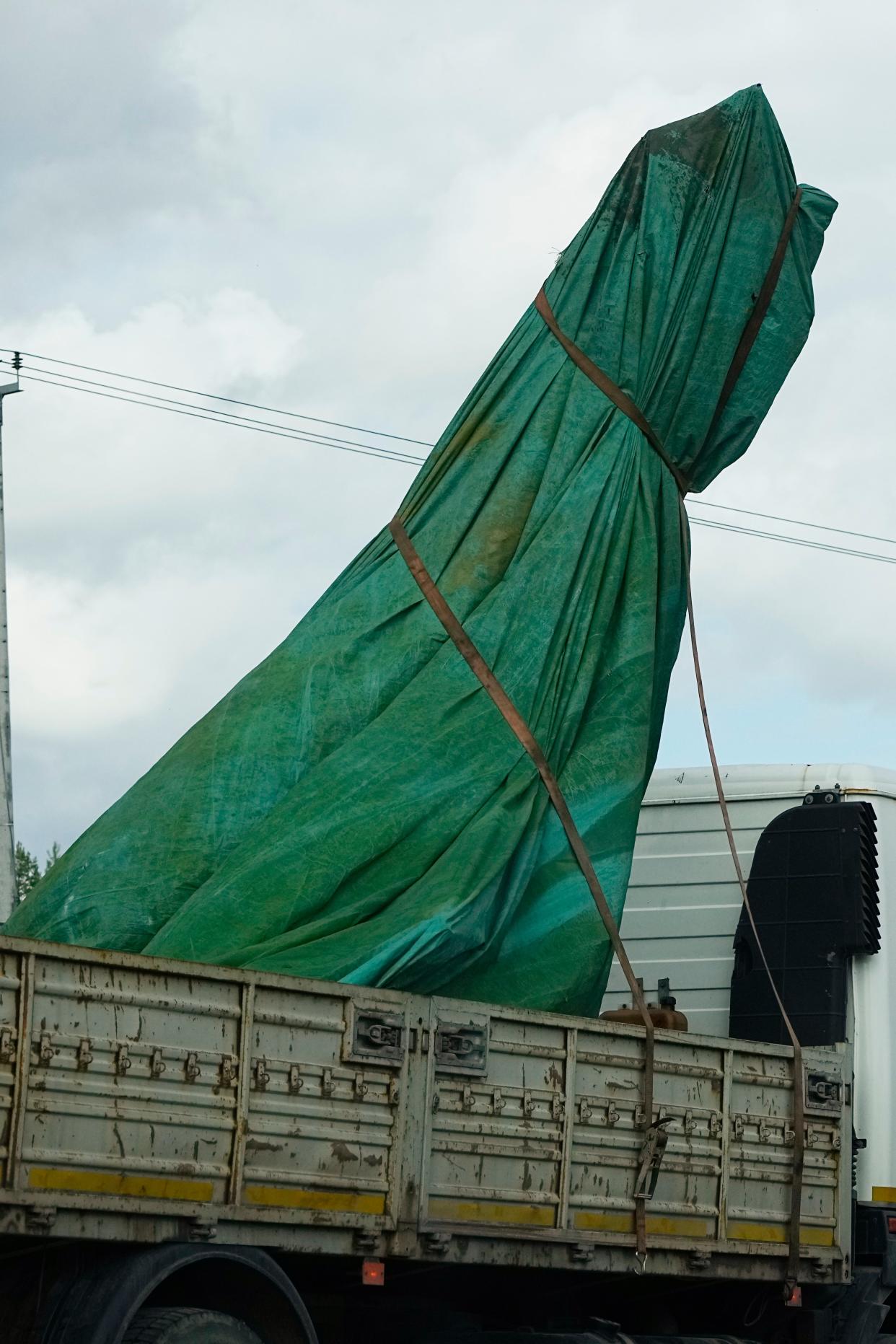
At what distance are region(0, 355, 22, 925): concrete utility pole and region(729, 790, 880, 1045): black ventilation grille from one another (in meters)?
5.89

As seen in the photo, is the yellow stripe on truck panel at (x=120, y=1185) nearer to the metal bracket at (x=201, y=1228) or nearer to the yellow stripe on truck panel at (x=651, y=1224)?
the metal bracket at (x=201, y=1228)

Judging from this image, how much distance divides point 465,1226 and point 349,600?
3336mm

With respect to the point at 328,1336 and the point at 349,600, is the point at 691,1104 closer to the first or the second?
the point at 328,1336

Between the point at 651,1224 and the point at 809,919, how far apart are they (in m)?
2.27

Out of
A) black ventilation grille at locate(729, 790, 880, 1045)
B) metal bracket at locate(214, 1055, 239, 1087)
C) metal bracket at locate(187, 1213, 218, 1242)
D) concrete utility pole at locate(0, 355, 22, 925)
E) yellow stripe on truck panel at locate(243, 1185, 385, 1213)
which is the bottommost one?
metal bracket at locate(187, 1213, 218, 1242)

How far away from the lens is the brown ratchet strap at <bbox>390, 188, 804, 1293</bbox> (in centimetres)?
772

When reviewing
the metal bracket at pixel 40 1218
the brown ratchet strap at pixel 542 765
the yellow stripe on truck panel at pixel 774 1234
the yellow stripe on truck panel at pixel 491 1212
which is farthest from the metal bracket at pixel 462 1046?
the yellow stripe on truck panel at pixel 774 1234

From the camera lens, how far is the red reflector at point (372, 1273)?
21.7 ft

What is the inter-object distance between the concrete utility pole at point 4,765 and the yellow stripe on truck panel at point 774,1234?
21.8 feet

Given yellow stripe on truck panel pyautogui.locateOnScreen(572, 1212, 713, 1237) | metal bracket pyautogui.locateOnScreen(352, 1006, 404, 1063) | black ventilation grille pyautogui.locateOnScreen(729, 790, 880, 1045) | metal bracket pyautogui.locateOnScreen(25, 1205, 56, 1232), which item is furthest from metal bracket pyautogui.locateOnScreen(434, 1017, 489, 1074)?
black ventilation grille pyautogui.locateOnScreen(729, 790, 880, 1045)

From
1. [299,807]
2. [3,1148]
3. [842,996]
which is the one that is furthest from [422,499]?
[3,1148]

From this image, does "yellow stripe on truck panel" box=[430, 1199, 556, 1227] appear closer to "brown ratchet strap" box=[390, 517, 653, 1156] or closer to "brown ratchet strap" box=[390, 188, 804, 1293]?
"brown ratchet strap" box=[390, 188, 804, 1293]

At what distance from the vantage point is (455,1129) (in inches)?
273

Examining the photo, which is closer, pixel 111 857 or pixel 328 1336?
pixel 328 1336
